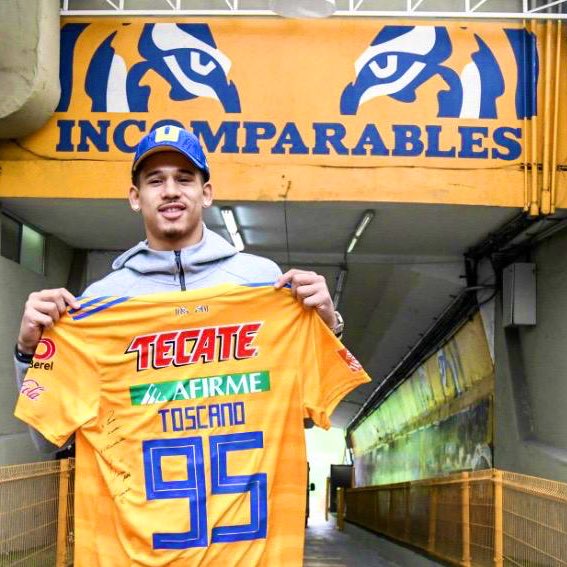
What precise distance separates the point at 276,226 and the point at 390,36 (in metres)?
3.11

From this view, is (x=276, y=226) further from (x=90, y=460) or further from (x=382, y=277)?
(x=90, y=460)

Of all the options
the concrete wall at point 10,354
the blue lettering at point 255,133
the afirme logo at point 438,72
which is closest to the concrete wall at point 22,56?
the concrete wall at point 10,354

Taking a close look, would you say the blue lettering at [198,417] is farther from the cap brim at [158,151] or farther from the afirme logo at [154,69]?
the afirme logo at [154,69]

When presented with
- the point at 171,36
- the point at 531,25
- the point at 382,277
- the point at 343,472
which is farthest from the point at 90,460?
the point at 343,472

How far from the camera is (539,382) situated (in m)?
12.1

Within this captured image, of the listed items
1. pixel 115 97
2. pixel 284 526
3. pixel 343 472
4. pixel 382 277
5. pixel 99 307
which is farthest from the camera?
pixel 343 472

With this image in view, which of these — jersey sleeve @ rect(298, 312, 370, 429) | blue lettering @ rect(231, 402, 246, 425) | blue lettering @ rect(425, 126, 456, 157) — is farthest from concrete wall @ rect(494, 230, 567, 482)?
blue lettering @ rect(231, 402, 246, 425)

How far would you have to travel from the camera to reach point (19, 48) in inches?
398

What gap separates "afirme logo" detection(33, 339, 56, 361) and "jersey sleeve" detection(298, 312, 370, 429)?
2.98ft

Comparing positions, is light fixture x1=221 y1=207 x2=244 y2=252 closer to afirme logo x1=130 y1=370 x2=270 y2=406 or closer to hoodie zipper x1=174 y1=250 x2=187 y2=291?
hoodie zipper x1=174 y1=250 x2=187 y2=291

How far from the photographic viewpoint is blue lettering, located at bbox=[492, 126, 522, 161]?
1096 cm

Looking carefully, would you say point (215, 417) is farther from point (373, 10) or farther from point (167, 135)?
point (373, 10)

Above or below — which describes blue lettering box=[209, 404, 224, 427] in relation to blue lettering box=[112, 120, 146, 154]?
below

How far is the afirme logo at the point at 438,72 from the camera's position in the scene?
36.4 ft
